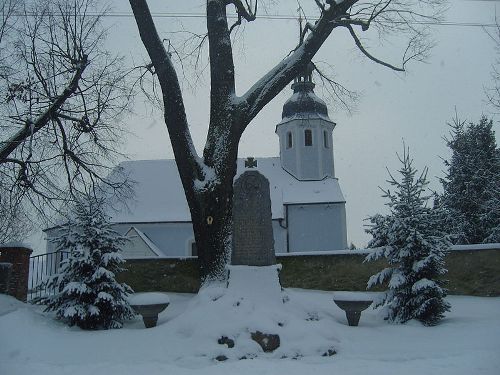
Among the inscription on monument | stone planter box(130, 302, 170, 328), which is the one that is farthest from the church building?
the inscription on monument

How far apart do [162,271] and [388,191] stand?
6.51 m

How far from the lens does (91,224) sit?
30.6ft

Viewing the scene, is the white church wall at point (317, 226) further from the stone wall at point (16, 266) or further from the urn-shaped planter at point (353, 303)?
the urn-shaped planter at point (353, 303)

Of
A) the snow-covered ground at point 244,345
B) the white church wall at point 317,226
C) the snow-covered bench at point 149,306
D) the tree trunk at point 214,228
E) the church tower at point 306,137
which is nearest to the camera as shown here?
the snow-covered ground at point 244,345

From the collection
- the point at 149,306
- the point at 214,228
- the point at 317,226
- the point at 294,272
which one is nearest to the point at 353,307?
the point at 214,228

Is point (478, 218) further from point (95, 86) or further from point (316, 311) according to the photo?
point (95, 86)

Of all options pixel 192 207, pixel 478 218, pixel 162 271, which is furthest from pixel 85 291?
pixel 478 218

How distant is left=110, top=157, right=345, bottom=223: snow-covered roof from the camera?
80.7 ft

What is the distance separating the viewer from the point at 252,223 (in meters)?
8.85

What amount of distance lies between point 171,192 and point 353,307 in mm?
18629

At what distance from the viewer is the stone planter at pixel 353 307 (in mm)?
8406

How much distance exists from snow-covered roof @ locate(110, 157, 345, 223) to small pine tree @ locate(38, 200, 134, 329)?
1431cm

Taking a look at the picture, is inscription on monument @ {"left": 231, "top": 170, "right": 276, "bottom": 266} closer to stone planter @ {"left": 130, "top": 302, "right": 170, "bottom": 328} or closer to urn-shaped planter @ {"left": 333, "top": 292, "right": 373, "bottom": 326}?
urn-shaped planter @ {"left": 333, "top": 292, "right": 373, "bottom": 326}

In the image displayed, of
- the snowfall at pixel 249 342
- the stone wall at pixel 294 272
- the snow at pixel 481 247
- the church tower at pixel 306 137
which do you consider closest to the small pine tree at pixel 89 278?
the snowfall at pixel 249 342
